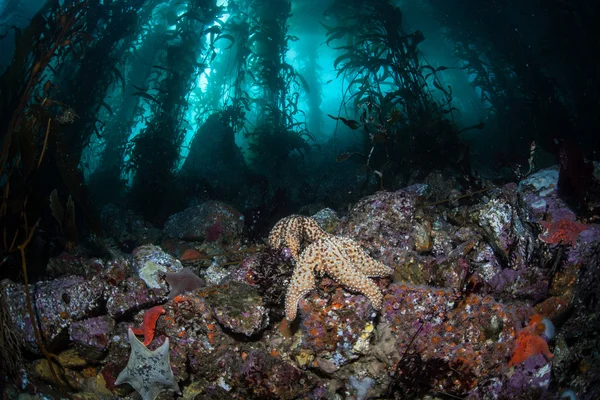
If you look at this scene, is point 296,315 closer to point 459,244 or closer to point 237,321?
point 237,321

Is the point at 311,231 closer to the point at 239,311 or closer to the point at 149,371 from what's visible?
the point at 239,311

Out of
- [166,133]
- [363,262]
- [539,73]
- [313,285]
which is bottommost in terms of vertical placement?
[313,285]

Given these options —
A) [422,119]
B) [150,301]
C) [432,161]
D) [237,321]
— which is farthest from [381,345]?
[422,119]

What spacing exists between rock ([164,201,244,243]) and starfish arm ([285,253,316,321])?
11.2ft

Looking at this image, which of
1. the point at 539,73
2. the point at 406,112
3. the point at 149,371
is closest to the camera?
the point at 149,371

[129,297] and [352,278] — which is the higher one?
[129,297]

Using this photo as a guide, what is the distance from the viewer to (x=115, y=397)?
319 cm

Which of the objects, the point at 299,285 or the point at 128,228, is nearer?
the point at 299,285

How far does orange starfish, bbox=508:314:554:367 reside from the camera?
274 centimetres

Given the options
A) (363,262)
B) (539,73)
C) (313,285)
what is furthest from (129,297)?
(539,73)

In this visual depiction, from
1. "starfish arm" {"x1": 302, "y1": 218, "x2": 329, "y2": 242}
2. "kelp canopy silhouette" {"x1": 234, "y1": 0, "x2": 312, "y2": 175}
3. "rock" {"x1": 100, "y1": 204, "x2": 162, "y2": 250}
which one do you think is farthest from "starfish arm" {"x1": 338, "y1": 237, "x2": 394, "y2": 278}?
"kelp canopy silhouette" {"x1": 234, "y1": 0, "x2": 312, "y2": 175}

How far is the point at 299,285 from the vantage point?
2729 mm

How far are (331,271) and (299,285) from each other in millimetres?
330

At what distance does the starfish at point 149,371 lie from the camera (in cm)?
279
